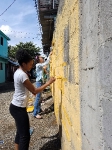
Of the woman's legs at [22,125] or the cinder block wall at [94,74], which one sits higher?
the cinder block wall at [94,74]

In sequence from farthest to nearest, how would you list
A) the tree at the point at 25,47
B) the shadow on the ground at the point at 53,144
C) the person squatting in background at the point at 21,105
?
the tree at the point at 25,47 < the shadow on the ground at the point at 53,144 < the person squatting in background at the point at 21,105

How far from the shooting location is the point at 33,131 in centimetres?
550

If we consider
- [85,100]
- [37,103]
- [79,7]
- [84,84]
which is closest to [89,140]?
[85,100]

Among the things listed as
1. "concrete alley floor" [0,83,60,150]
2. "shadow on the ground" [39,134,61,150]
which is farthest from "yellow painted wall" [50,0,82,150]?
"concrete alley floor" [0,83,60,150]

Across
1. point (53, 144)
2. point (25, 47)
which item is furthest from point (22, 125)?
point (25, 47)

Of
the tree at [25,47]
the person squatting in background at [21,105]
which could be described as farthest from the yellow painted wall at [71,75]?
the tree at [25,47]

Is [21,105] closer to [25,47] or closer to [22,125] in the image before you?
[22,125]

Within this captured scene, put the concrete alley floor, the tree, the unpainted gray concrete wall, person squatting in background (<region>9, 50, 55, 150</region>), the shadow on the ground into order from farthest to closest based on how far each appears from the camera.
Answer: the tree < the concrete alley floor < the shadow on the ground < person squatting in background (<region>9, 50, 55, 150</region>) < the unpainted gray concrete wall

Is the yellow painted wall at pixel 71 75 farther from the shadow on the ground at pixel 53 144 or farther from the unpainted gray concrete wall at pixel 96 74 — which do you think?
the shadow on the ground at pixel 53 144

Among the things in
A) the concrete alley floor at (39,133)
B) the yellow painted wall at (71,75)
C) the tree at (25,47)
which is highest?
the tree at (25,47)

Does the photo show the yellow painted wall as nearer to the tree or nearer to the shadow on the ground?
the shadow on the ground

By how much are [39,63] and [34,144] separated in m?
2.73

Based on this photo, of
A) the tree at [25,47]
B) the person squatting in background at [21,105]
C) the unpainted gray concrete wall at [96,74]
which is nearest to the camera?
the unpainted gray concrete wall at [96,74]

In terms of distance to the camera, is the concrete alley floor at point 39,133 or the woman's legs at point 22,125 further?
the concrete alley floor at point 39,133
